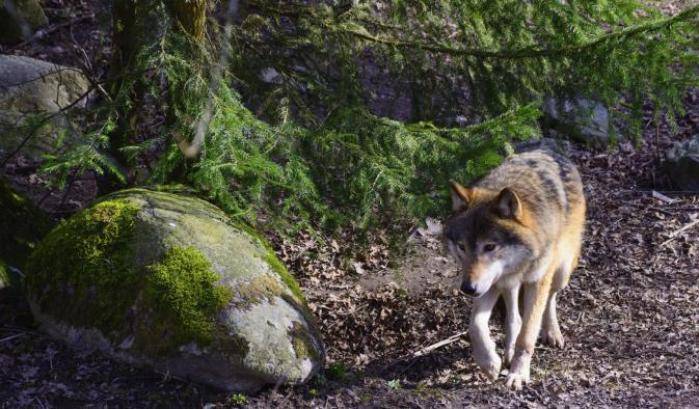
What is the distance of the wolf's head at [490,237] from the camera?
214 inches

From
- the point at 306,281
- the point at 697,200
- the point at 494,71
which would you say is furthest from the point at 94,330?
the point at 697,200

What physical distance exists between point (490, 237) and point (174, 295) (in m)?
2.42

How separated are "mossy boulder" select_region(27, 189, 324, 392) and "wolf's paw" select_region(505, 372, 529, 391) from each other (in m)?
1.53

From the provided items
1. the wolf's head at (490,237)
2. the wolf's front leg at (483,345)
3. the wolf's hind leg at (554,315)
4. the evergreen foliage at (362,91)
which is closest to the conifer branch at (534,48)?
the evergreen foliage at (362,91)

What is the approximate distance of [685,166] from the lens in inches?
370

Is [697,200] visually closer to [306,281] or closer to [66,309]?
[306,281]

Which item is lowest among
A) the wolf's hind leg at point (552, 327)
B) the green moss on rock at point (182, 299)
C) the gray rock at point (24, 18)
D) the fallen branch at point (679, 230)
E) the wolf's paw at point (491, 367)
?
the fallen branch at point (679, 230)

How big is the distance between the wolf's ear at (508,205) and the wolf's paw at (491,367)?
3.76 ft

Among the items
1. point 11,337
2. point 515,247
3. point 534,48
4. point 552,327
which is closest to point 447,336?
point 552,327

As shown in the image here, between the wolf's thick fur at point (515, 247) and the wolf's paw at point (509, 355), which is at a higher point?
the wolf's thick fur at point (515, 247)

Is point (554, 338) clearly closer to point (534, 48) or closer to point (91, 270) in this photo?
point (534, 48)

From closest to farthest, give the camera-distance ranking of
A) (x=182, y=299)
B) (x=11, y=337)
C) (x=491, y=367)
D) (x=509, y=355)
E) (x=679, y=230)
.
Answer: (x=182, y=299) → (x=11, y=337) → (x=491, y=367) → (x=509, y=355) → (x=679, y=230)

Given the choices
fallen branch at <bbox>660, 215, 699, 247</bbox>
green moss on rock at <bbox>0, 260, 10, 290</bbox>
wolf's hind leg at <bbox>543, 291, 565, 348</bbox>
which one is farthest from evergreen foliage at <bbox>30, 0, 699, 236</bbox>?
fallen branch at <bbox>660, 215, 699, 247</bbox>

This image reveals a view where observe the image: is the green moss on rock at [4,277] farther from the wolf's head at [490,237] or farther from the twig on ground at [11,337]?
the wolf's head at [490,237]
